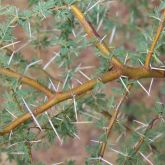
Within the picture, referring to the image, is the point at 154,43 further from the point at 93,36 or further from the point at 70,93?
the point at 70,93

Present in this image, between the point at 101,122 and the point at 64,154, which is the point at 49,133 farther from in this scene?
the point at 64,154

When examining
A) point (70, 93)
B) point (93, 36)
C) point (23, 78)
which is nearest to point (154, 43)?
point (93, 36)

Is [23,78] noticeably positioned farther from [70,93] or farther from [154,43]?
[154,43]

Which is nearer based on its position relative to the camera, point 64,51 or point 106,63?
point 106,63

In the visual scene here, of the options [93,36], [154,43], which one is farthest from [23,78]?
[154,43]

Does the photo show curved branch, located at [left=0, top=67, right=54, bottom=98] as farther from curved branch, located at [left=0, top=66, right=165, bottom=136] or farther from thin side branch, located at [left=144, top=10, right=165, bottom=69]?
thin side branch, located at [left=144, top=10, right=165, bottom=69]

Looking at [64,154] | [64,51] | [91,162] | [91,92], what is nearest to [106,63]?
[91,92]

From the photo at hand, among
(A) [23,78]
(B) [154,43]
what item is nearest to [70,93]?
(A) [23,78]

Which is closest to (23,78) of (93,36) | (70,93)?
(70,93)

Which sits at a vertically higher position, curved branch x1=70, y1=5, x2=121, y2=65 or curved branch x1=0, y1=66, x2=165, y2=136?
curved branch x1=70, y1=5, x2=121, y2=65

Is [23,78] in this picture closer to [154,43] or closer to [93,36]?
[93,36]

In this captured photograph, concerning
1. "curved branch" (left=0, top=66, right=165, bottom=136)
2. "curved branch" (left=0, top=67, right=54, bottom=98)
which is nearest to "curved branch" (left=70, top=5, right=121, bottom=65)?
"curved branch" (left=0, top=66, right=165, bottom=136)
